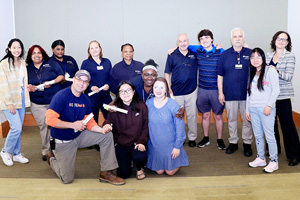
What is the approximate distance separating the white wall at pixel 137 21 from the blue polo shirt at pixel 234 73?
209 centimetres

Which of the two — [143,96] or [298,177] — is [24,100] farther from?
[298,177]

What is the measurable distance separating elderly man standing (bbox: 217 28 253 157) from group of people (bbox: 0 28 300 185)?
1 centimetres

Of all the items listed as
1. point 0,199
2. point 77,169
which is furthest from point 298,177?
point 0,199

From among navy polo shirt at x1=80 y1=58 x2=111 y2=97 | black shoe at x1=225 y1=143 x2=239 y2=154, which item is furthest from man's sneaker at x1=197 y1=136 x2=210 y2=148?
navy polo shirt at x1=80 y1=58 x2=111 y2=97

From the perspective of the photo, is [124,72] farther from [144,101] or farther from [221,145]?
[221,145]

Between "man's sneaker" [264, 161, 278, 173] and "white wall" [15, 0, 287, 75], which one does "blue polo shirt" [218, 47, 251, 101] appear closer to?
"man's sneaker" [264, 161, 278, 173]

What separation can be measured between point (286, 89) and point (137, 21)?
3.31 meters

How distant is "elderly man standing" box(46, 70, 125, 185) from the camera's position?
310 cm

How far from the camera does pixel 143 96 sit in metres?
3.82

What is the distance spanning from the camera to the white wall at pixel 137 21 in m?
5.90

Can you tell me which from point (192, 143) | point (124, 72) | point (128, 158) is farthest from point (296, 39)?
point (128, 158)

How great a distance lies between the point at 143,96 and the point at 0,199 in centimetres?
188

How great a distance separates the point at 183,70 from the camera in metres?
4.34

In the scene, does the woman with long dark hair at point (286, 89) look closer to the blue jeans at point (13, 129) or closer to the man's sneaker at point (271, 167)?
the man's sneaker at point (271, 167)
